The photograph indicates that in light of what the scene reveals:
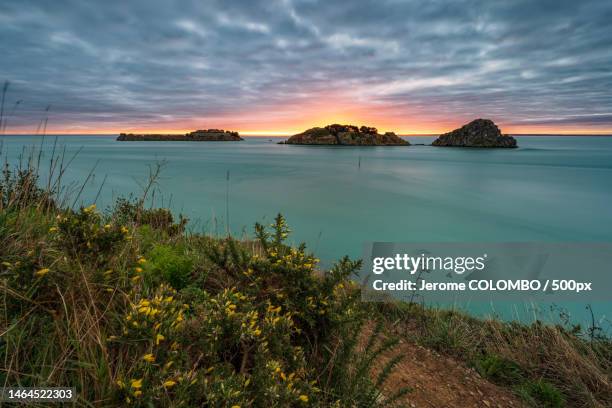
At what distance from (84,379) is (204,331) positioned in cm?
72

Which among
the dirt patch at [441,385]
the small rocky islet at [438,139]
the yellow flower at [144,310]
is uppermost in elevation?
the small rocky islet at [438,139]

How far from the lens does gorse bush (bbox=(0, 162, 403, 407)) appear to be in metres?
1.84

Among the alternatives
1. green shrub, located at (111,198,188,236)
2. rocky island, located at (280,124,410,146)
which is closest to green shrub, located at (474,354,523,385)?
green shrub, located at (111,198,188,236)

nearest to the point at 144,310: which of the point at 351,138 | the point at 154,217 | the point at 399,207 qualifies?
the point at 154,217

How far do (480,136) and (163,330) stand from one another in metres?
110

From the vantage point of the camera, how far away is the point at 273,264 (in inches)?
115

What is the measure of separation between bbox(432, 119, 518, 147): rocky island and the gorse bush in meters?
108

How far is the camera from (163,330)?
6.24 feet

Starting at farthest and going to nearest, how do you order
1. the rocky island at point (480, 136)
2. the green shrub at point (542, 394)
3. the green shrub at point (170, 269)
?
the rocky island at point (480, 136) → the green shrub at point (542, 394) → the green shrub at point (170, 269)

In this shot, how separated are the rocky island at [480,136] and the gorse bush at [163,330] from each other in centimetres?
10839

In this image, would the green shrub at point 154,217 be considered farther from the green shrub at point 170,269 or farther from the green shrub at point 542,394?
the green shrub at point 542,394

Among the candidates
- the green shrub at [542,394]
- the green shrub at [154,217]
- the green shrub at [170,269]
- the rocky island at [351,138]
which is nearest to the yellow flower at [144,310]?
the green shrub at [170,269]

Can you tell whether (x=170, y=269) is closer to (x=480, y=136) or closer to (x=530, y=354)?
(x=530, y=354)

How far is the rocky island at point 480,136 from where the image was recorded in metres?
93.4
